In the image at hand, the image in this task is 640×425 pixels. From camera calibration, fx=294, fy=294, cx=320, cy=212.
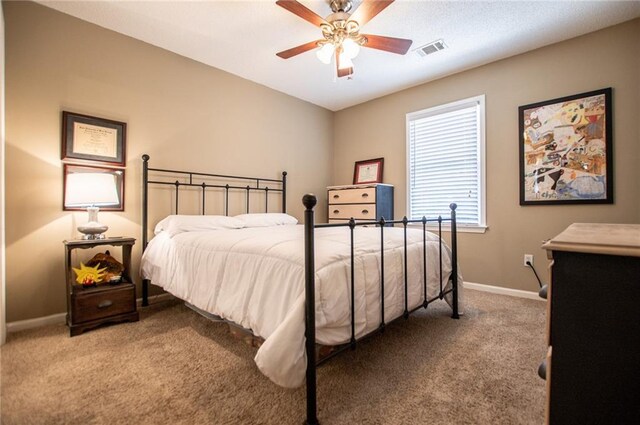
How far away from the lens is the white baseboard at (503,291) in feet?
9.42

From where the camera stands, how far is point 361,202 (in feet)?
12.5

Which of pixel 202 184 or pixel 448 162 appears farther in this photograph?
pixel 448 162

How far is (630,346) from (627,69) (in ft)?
9.63

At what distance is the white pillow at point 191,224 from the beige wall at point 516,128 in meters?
2.24

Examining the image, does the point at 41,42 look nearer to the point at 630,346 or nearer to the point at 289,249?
the point at 289,249

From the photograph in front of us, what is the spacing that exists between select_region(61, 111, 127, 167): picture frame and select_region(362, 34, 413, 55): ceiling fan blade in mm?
2236

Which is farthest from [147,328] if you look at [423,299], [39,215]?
[423,299]

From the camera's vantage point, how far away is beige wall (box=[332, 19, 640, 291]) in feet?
8.00

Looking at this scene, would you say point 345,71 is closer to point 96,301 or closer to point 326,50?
point 326,50

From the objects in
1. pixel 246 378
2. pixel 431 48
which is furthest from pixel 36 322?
pixel 431 48

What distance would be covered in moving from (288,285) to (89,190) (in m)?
1.83

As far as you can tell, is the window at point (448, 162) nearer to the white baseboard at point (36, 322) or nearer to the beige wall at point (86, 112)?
the beige wall at point (86, 112)

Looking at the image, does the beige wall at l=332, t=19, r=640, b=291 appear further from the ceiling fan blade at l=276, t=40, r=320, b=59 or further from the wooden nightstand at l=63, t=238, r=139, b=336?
the wooden nightstand at l=63, t=238, r=139, b=336

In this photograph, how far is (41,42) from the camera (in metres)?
2.27
